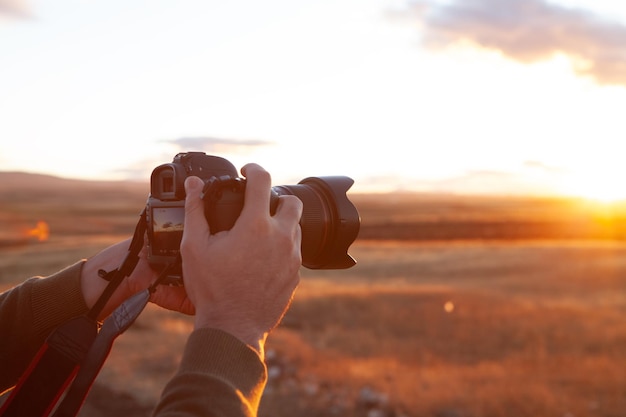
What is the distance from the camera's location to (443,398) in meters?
9.11

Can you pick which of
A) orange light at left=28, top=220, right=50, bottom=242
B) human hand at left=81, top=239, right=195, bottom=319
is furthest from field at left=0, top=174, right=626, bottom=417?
orange light at left=28, top=220, right=50, bottom=242

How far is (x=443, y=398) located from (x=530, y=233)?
5629 cm

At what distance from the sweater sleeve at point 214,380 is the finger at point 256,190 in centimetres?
33

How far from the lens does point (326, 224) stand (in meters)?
2.54

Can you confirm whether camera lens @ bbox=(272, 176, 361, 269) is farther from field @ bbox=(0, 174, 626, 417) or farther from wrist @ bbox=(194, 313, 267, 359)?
field @ bbox=(0, 174, 626, 417)

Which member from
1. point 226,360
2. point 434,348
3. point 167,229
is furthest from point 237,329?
point 434,348

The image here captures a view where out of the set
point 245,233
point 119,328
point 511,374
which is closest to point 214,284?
point 245,233

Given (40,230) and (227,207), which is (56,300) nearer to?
(227,207)

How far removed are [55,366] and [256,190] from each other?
870 millimetres

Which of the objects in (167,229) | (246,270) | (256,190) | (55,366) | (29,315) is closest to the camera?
(246,270)

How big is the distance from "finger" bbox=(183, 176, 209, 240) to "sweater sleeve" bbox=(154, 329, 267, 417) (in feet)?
0.92

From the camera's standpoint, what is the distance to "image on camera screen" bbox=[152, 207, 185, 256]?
2.12m

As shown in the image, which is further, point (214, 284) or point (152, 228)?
point (152, 228)

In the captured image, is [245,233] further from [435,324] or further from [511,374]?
[435,324]
